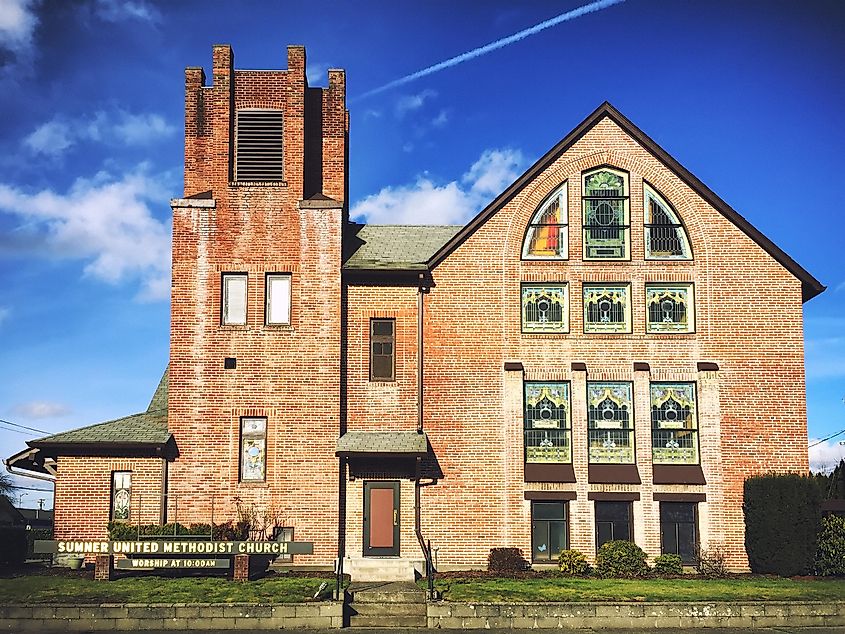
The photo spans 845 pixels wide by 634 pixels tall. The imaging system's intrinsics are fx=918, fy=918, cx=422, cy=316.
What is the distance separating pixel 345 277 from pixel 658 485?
34.0 ft

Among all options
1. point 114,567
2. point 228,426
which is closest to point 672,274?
point 228,426

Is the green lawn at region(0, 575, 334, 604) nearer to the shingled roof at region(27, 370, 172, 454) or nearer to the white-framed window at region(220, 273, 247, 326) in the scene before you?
the shingled roof at region(27, 370, 172, 454)

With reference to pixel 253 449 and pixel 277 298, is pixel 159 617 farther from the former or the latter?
pixel 277 298

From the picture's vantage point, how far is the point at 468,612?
19500mm

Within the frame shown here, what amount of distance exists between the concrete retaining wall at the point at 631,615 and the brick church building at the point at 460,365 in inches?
194

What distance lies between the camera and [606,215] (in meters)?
26.5

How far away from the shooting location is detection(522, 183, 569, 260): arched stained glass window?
1037 inches

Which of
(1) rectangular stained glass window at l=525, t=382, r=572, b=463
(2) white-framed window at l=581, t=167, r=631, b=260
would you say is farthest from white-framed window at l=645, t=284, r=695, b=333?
(1) rectangular stained glass window at l=525, t=382, r=572, b=463

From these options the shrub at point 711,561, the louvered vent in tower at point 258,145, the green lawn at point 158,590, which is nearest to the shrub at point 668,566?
the shrub at point 711,561

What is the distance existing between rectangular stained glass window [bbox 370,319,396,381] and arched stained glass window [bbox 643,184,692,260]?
25.2ft

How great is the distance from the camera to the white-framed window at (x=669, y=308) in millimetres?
25969

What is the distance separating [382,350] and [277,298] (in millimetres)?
3293

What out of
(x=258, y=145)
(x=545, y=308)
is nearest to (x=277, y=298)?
(x=258, y=145)

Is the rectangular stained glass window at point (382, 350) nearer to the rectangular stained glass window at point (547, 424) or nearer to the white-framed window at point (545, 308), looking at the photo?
the white-framed window at point (545, 308)
